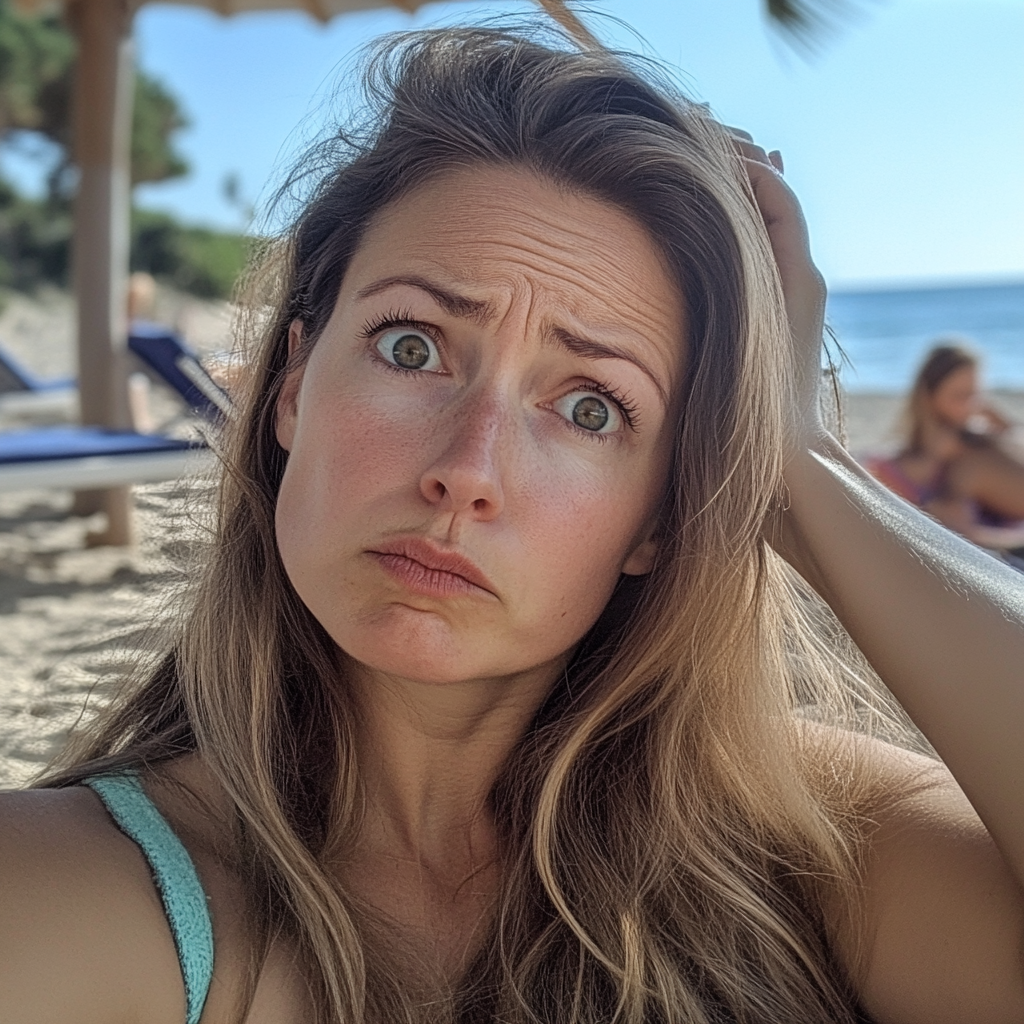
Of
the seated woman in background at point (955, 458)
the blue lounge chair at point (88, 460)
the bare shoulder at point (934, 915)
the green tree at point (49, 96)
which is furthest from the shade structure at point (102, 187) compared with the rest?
the green tree at point (49, 96)

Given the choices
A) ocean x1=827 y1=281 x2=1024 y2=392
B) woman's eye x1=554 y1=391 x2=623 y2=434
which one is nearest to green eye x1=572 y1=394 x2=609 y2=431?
woman's eye x1=554 y1=391 x2=623 y2=434

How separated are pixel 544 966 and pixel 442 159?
109 cm

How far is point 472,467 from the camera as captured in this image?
1285 mm

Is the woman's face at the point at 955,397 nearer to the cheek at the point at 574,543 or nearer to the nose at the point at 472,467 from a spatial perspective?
the cheek at the point at 574,543

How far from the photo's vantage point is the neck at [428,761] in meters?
1.49

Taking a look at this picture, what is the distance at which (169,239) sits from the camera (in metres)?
37.6

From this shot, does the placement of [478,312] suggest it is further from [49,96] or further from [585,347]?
[49,96]

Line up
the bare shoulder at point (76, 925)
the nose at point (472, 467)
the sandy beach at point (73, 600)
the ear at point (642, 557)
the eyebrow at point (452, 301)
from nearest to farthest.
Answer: the bare shoulder at point (76, 925) < the nose at point (472, 467) < the eyebrow at point (452, 301) < the ear at point (642, 557) < the sandy beach at point (73, 600)

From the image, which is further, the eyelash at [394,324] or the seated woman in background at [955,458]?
the seated woman in background at [955,458]

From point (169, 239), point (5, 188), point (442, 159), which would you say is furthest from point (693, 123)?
point (169, 239)

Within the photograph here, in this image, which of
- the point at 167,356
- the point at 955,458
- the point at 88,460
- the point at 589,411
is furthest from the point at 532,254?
the point at 955,458

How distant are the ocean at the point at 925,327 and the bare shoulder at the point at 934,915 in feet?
59.9

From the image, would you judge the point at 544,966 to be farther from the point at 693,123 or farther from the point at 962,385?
the point at 962,385

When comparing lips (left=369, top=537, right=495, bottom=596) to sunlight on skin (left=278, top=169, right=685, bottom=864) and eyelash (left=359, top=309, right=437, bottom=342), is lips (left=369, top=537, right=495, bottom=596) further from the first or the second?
eyelash (left=359, top=309, right=437, bottom=342)
